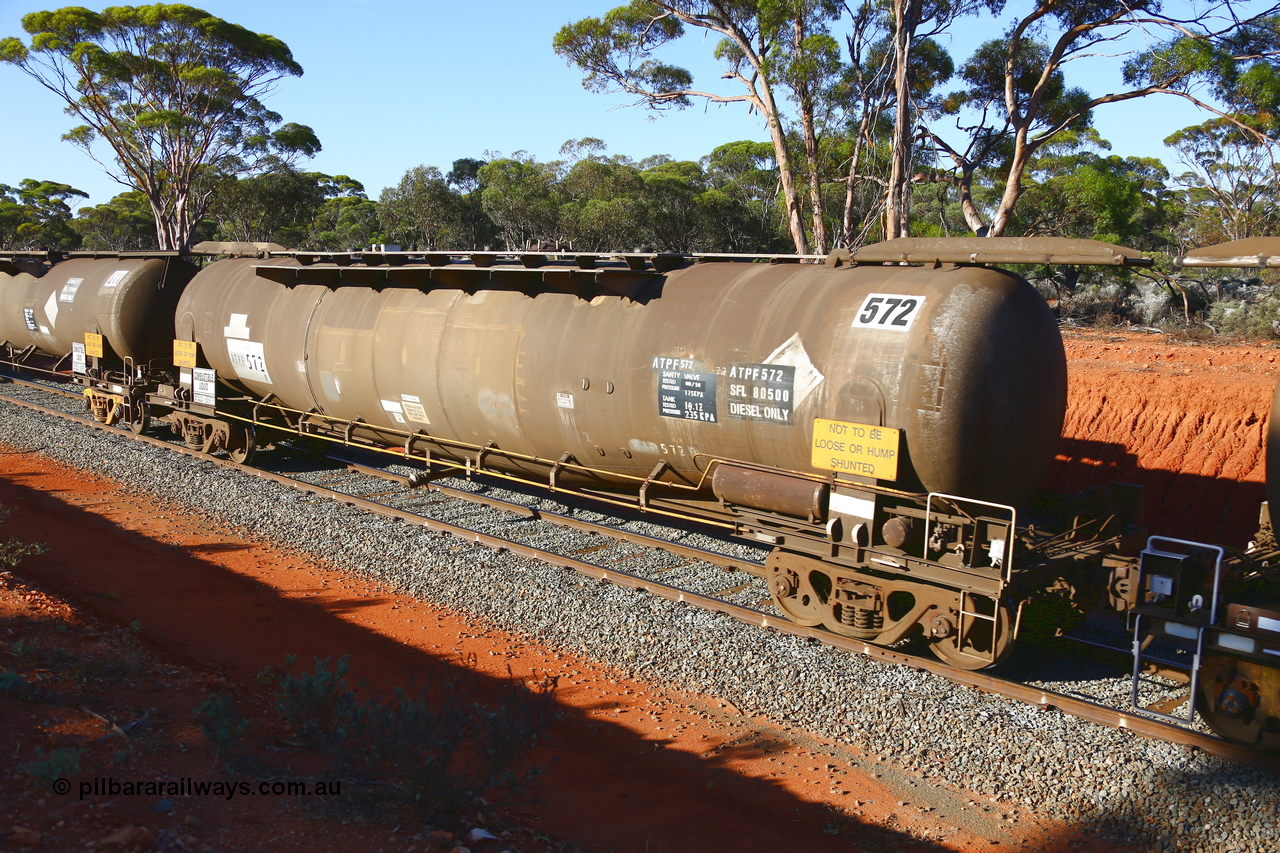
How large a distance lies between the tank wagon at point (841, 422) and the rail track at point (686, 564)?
0.65 feet

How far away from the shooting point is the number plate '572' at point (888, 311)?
A: 25.8 ft

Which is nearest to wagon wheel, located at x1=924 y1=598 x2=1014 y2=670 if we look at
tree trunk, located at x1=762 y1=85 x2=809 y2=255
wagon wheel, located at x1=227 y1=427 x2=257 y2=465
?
wagon wheel, located at x1=227 y1=427 x2=257 y2=465

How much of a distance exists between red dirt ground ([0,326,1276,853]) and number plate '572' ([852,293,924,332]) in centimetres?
386

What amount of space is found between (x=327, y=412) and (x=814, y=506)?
31.3 feet

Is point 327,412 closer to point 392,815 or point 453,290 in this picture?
point 453,290

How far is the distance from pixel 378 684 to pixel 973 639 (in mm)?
5751

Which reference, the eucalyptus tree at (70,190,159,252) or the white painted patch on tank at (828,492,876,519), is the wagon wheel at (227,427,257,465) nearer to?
the white painted patch on tank at (828,492,876,519)

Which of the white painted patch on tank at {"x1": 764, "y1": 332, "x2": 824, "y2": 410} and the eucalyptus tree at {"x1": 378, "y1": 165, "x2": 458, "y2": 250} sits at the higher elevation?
the eucalyptus tree at {"x1": 378, "y1": 165, "x2": 458, "y2": 250}

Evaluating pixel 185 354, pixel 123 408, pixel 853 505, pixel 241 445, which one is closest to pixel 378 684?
pixel 853 505

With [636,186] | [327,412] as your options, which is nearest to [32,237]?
[636,186]

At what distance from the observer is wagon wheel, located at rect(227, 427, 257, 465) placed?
16562mm

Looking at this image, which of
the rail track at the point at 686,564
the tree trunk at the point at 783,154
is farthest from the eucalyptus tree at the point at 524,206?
the rail track at the point at 686,564

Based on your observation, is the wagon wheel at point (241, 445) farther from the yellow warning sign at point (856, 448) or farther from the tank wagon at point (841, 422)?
the yellow warning sign at point (856, 448)

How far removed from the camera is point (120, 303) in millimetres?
18000
